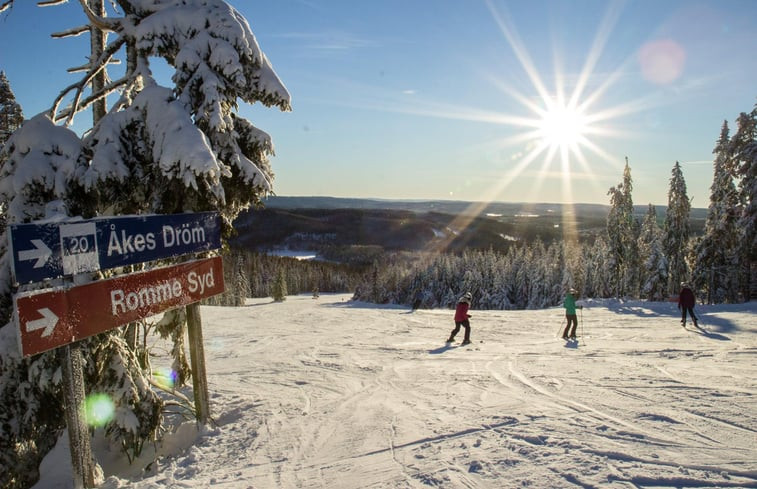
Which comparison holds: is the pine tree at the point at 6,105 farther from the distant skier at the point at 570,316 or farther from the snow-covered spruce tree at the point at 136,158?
the distant skier at the point at 570,316

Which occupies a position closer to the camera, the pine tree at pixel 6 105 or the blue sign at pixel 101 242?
the blue sign at pixel 101 242

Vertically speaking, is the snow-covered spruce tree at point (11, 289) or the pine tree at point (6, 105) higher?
the pine tree at point (6, 105)

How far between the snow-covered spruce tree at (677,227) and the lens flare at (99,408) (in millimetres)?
43017

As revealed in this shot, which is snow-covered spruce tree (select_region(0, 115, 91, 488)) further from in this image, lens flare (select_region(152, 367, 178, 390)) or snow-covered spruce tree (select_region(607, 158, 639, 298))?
snow-covered spruce tree (select_region(607, 158, 639, 298))

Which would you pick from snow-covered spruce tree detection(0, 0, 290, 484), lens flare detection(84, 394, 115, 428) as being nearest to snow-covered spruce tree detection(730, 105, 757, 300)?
snow-covered spruce tree detection(0, 0, 290, 484)

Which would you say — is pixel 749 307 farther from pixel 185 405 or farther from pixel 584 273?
pixel 584 273

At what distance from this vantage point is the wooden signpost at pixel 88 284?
4105mm

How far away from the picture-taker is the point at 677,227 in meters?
37.1

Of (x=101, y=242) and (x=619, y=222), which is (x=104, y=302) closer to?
(x=101, y=242)

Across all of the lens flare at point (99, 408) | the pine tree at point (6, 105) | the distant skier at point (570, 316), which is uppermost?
the pine tree at point (6, 105)

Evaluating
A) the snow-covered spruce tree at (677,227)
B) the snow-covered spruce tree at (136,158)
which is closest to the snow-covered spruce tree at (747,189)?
the snow-covered spruce tree at (677,227)

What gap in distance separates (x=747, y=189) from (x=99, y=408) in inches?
1289

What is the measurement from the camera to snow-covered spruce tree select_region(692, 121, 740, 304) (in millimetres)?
28219

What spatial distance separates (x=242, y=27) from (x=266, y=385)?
689 centimetres
